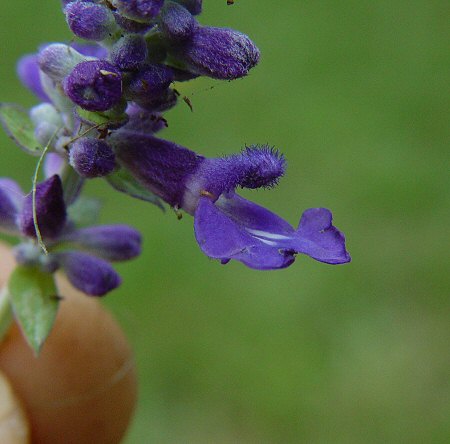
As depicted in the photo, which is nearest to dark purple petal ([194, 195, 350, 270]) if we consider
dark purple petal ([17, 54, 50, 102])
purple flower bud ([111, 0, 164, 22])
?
purple flower bud ([111, 0, 164, 22])

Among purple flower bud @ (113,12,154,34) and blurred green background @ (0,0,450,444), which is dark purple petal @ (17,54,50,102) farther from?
blurred green background @ (0,0,450,444)

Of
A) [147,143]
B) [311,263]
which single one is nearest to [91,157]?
[147,143]

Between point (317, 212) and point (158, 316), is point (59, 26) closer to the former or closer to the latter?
point (158, 316)

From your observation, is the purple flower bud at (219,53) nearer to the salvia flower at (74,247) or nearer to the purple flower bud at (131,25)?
the purple flower bud at (131,25)

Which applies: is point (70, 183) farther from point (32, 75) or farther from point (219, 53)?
point (219, 53)

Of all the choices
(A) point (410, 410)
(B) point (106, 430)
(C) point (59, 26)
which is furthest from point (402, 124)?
(B) point (106, 430)

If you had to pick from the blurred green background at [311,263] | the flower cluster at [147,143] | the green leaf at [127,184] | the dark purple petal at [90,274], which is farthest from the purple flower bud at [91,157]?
the blurred green background at [311,263]
